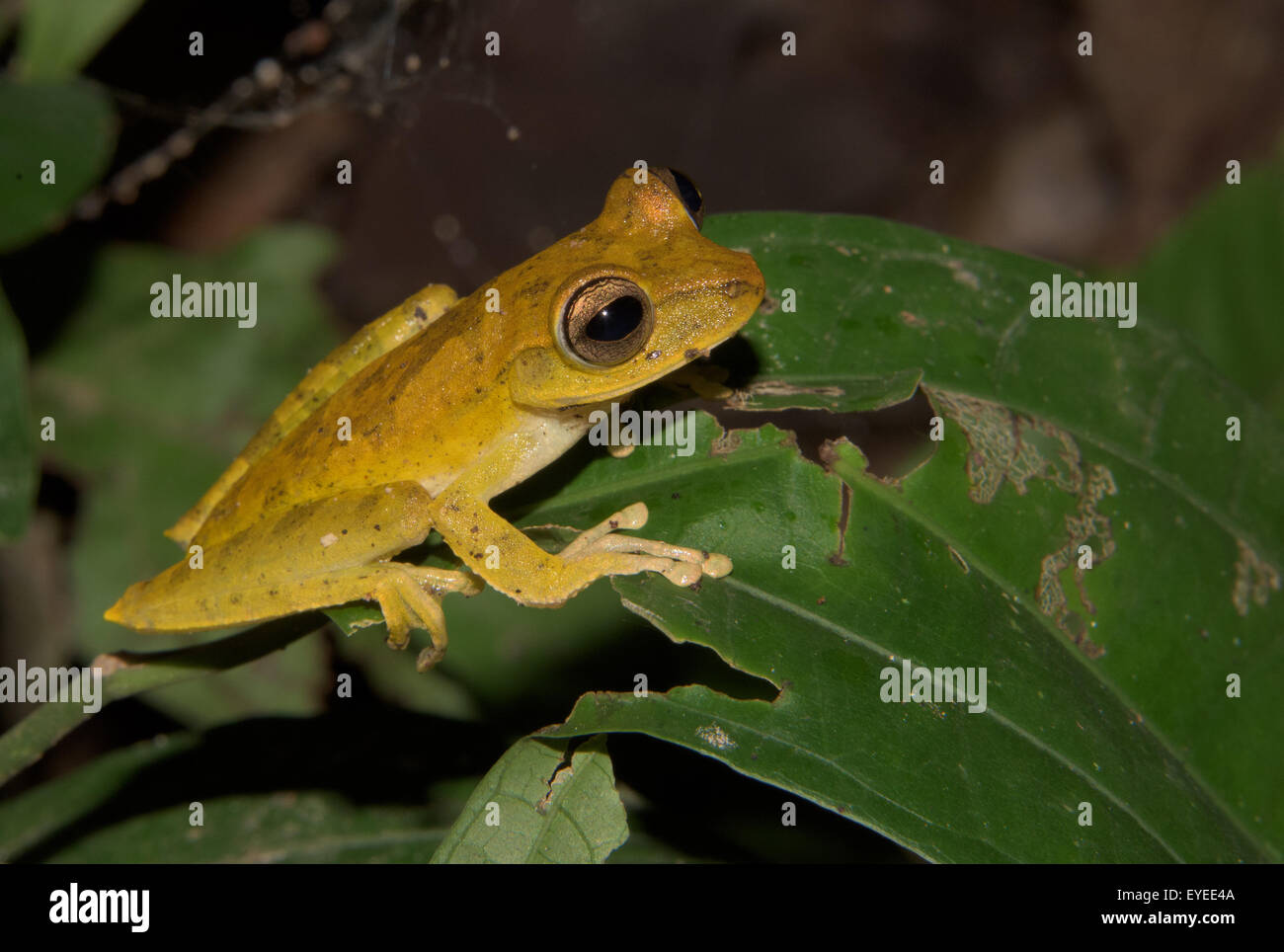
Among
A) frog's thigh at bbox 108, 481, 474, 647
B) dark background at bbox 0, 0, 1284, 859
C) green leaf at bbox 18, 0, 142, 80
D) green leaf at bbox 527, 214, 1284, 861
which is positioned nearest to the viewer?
green leaf at bbox 527, 214, 1284, 861

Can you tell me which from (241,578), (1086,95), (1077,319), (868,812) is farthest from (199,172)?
(1086,95)

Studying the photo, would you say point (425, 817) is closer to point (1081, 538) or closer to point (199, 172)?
point (1081, 538)

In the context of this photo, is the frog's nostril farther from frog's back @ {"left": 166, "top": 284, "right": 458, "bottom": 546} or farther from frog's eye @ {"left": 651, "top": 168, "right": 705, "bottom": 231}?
frog's back @ {"left": 166, "top": 284, "right": 458, "bottom": 546}

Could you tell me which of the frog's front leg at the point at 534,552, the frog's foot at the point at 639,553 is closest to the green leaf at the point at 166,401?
the frog's front leg at the point at 534,552

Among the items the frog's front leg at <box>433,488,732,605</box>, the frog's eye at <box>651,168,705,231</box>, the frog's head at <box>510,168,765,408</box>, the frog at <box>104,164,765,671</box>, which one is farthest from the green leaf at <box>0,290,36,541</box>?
the frog's eye at <box>651,168,705,231</box>

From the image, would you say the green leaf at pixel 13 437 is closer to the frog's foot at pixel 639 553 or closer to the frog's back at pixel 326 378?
the frog's back at pixel 326 378

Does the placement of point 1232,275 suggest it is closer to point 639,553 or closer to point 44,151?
point 639,553
